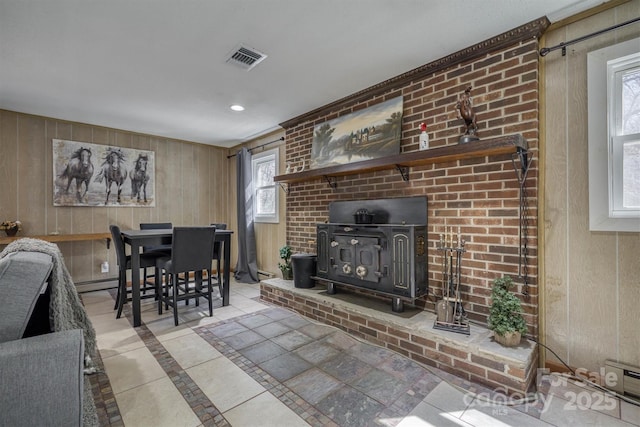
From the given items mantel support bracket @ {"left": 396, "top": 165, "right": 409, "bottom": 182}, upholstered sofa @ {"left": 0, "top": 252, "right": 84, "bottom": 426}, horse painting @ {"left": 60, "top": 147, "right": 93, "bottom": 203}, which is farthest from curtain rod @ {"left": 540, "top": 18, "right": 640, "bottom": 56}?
horse painting @ {"left": 60, "top": 147, "right": 93, "bottom": 203}

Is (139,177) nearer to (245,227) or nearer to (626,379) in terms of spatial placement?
(245,227)

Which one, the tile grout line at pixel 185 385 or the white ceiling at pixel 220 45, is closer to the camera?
the tile grout line at pixel 185 385

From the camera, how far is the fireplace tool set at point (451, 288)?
216 cm

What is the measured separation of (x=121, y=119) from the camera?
394 centimetres

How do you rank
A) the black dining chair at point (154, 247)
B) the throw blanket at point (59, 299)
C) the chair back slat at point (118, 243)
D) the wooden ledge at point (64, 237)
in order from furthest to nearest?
the black dining chair at point (154, 247) < the wooden ledge at point (64, 237) < the chair back slat at point (118, 243) < the throw blanket at point (59, 299)

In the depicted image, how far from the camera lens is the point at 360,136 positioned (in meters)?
3.07

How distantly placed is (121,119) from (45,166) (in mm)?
1123

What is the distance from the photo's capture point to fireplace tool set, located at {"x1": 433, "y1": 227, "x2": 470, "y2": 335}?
2164 millimetres

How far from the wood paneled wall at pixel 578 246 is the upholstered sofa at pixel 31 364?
265 centimetres

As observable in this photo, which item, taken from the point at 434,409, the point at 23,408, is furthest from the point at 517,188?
the point at 23,408

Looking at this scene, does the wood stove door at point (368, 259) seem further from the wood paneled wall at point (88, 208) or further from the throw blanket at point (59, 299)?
the wood paneled wall at point (88, 208)

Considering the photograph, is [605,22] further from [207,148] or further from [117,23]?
[207,148]

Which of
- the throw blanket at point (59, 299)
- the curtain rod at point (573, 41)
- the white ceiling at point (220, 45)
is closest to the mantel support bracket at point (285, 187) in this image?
the white ceiling at point (220, 45)

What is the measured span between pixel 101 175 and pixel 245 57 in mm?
3170
